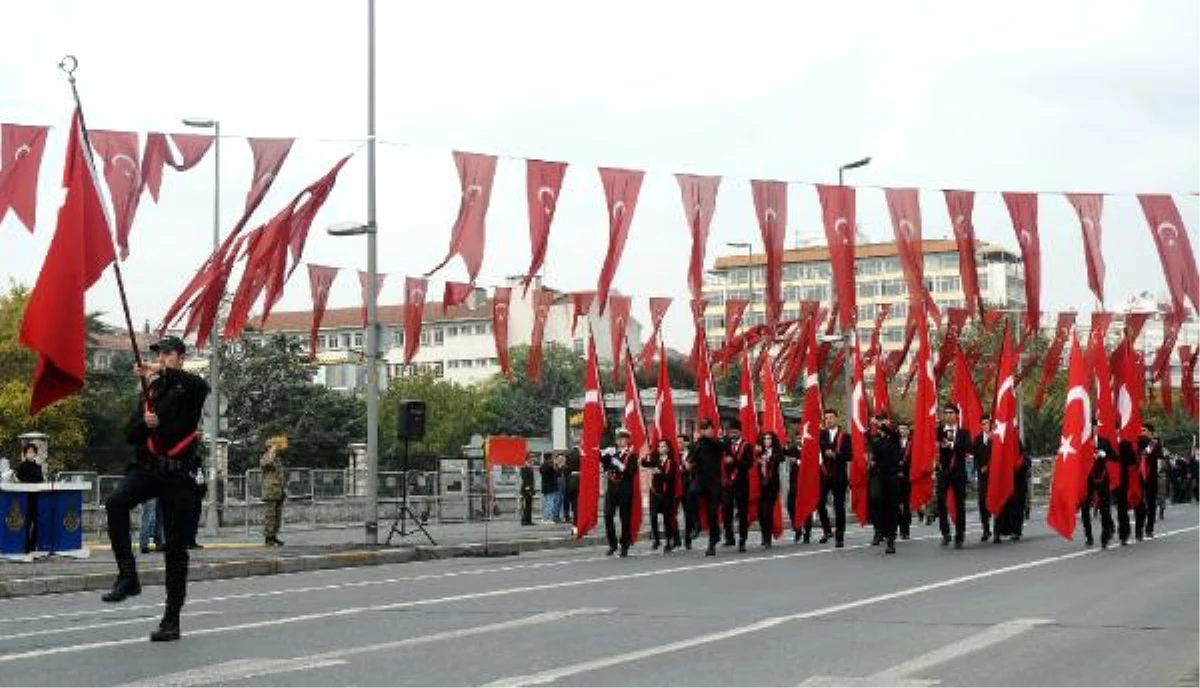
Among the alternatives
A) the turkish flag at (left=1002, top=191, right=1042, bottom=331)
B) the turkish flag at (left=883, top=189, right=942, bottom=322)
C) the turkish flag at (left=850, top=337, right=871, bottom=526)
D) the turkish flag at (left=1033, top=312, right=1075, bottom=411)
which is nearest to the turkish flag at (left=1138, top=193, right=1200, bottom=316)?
the turkish flag at (left=1002, top=191, right=1042, bottom=331)

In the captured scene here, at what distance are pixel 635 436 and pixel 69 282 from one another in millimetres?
14931

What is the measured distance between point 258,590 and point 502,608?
4442 millimetres

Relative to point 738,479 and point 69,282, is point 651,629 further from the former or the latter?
point 738,479

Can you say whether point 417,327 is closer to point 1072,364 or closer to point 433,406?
point 1072,364

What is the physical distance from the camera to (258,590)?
16.7 m

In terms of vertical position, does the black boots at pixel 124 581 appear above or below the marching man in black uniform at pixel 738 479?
below

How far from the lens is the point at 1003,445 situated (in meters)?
24.6

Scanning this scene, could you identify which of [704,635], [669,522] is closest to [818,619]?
[704,635]

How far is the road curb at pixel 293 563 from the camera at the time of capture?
17594 millimetres

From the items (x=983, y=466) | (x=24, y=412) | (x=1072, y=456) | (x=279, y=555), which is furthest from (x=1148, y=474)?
(x=24, y=412)

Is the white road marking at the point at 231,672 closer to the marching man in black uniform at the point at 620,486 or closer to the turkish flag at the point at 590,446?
the marching man in black uniform at the point at 620,486

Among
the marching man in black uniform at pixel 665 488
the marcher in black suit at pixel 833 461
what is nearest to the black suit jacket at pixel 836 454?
the marcher in black suit at pixel 833 461

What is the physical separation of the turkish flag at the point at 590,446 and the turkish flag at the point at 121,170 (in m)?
6.94

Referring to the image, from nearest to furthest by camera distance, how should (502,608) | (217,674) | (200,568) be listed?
(217,674)
(502,608)
(200,568)
